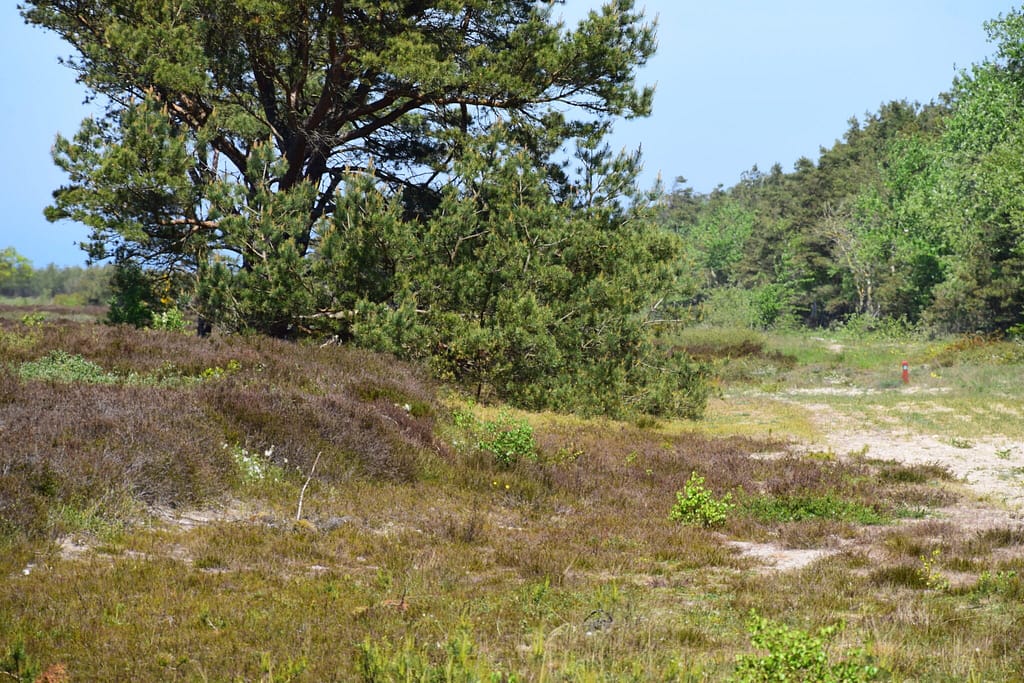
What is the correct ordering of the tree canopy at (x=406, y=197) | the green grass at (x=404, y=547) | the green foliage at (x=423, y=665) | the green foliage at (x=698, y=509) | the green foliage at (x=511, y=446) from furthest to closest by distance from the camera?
the tree canopy at (x=406, y=197) < the green foliage at (x=511, y=446) < the green foliage at (x=698, y=509) < the green grass at (x=404, y=547) < the green foliage at (x=423, y=665)

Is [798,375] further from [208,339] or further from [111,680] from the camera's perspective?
[111,680]

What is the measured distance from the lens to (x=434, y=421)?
555 inches

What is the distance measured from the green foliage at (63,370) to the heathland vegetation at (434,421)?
91 mm

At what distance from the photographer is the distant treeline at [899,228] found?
44406mm

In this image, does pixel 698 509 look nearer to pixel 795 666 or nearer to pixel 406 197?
pixel 795 666

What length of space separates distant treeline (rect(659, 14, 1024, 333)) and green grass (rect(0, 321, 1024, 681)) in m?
12.1

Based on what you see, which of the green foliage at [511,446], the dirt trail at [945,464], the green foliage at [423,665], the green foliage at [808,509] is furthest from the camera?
→ the green foliage at [511,446]

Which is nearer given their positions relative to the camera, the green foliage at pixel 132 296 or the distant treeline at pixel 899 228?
the green foliage at pixel 132 296

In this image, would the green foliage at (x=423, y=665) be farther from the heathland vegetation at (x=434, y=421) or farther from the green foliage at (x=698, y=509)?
the green foliage at (x=698, y=509)

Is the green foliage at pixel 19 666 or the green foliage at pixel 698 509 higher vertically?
the green foliage at pixel 19 666

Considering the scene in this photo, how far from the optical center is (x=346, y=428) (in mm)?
11141

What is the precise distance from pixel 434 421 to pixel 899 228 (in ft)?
191

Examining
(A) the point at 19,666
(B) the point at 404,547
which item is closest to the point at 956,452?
(B) the point at 404,547

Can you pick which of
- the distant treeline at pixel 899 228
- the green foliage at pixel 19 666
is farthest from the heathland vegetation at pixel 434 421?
the distant treeline at pixel 899 228
